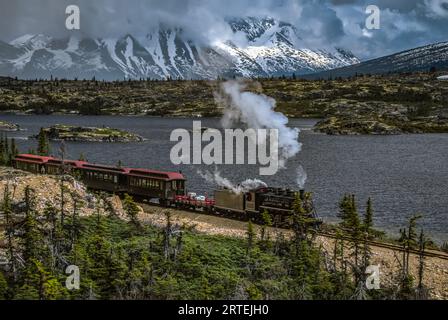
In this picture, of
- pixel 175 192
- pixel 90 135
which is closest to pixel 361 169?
pixel 175 192

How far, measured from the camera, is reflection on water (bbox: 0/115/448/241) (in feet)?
232

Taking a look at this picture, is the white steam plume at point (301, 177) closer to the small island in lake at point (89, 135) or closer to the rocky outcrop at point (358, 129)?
the small island in lake at point (89, 135)

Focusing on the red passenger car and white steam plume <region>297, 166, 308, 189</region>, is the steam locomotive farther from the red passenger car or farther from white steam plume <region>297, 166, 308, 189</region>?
white steam plume <region>297, 166, 308, 189</region>

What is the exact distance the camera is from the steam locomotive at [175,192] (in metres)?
51.3

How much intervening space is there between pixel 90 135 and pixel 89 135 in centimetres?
32

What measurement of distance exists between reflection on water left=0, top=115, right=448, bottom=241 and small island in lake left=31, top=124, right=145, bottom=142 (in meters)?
7.39

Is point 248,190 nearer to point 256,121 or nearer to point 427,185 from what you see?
point 256,121

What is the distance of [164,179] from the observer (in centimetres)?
6091

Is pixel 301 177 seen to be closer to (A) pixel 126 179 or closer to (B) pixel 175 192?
(B) pixel 175 192

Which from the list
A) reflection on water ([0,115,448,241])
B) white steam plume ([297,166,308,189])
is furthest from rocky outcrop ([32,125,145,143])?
white steam plume ([297,166,308,189])

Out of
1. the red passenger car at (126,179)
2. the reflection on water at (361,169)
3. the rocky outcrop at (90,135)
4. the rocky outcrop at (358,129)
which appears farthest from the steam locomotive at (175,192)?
the rocky outcrop at (358,129)

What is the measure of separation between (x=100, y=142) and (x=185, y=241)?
132m

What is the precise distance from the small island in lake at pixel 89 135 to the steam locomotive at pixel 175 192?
87.7m
